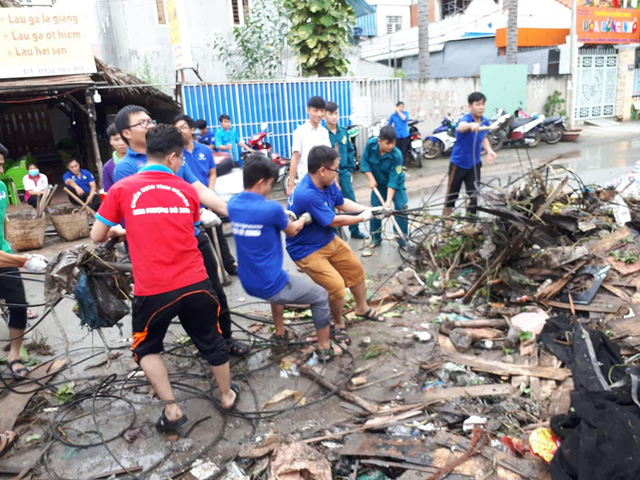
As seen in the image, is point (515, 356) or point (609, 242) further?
point (609, 242)

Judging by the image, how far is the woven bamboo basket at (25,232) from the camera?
7.59m

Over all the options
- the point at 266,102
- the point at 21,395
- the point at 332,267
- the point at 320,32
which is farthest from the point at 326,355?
the point at 320,32

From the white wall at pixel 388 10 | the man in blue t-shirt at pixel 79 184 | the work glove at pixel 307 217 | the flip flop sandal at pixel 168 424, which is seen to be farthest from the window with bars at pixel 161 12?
the white wall at pixel 388 10

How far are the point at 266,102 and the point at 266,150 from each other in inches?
56.0

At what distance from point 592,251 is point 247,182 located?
12.3 ft

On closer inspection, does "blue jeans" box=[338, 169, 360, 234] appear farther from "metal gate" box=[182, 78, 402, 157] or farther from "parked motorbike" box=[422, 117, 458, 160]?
"parked motorbike" box=[422, 117, 458, 160]

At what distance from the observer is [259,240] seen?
143 inches

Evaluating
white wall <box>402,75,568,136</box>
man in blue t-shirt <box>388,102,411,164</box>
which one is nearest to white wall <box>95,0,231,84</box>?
white wall <box>402,75,568,136</box>

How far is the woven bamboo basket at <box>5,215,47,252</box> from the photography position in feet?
24.9

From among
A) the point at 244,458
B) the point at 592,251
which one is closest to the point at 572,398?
the point at 244,458

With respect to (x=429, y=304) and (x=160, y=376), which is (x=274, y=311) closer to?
(x=160, y=376)

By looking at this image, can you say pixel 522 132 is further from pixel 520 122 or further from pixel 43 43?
pixel 43 43

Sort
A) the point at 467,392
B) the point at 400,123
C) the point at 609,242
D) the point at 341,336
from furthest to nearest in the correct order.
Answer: the point at 400,123 < the point at 609,242 < the point at 341,336 < the point at 467,392

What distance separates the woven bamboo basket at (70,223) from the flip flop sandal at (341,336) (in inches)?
217
